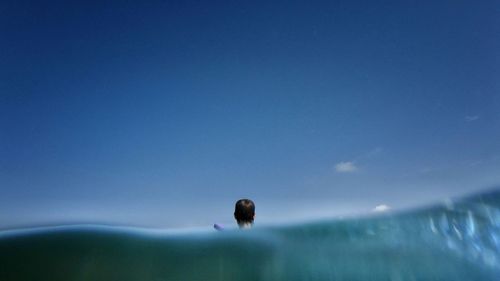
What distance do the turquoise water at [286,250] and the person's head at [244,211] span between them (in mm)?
1229

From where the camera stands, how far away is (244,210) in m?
5.22

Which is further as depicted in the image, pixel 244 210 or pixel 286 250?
pixel 286 250

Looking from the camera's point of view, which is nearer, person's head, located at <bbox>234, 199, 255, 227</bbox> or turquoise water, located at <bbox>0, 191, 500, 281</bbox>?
person's head, located at <bbox>234, 199, 255, 227</bbox>

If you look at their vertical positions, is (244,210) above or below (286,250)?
above

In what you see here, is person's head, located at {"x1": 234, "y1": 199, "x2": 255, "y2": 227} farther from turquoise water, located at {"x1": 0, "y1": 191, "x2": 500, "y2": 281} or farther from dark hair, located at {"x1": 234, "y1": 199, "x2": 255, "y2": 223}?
turquoise water, located at {"x1": 0, "y1": 191, "x2": 500, "y2": 281}

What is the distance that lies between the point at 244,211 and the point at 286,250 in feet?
8.04

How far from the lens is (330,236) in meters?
7.09

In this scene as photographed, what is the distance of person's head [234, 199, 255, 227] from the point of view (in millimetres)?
5211

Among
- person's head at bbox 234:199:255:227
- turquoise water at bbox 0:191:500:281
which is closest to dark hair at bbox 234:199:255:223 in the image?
person's head at bbox 234:199:255:227

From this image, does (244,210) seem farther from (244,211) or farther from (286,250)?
(286,250)

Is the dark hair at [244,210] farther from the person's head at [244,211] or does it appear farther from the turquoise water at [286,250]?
the turquoise water at [286,250]

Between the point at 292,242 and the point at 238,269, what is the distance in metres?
1.39

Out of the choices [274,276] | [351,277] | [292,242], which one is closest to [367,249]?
[351,277]

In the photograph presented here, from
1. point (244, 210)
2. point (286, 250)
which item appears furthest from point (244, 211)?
point (286, 250)
